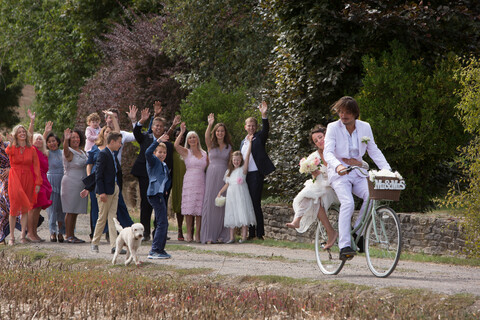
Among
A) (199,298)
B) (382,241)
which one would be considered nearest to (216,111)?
(382,241)

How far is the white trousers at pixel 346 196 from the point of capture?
7977 mm

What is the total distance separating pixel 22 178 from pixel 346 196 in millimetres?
7169

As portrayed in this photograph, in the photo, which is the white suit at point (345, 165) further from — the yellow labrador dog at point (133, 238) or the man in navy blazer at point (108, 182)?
the man in navy blazer at point (108, 182)

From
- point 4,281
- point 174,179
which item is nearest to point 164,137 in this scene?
point 174,179

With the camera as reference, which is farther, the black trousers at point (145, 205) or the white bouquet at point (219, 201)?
the white bouquet at point (219, 201)

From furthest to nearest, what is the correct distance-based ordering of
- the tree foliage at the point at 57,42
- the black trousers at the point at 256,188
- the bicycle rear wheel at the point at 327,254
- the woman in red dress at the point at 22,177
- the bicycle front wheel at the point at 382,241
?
the tree foliage at the point at 57,42 < the black trousers at the point at 256,188 < the woman in red dress at the point at 22,177 < the bicycle rear wheel at the point at 327,254 < the bicycle front wheel at the point at 382,241

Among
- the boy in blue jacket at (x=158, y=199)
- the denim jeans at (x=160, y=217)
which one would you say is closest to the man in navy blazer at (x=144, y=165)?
the boy in blue jacket at (x=158, y=199)

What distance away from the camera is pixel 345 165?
799 cm

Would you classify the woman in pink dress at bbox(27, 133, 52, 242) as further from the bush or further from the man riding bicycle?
the man riding bicycle

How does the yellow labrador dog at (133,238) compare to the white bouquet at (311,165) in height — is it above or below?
below

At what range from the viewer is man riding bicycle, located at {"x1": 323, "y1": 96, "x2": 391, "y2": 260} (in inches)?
314

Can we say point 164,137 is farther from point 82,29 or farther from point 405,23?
point 82,29

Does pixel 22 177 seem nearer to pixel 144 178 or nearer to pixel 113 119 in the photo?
pixel 113 119

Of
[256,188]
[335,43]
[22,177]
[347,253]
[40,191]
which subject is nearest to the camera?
[347,253]
